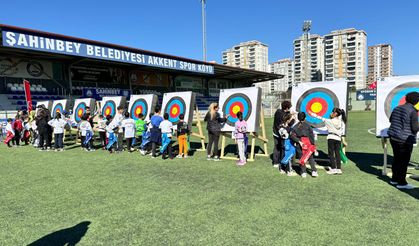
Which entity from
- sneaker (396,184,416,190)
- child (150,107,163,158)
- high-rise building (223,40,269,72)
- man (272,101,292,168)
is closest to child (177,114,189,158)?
child (150,107,163,158)

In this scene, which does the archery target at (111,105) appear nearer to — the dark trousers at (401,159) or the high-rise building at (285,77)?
the dark trousers at (401,159)

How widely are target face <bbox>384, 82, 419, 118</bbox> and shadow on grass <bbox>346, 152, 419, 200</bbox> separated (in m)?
1.28

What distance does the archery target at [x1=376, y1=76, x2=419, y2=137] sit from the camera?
21.0 feet

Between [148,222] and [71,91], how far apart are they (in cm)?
2057

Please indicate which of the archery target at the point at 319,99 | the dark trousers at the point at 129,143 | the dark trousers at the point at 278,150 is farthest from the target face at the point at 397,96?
the dark trousers at the point at 129,143

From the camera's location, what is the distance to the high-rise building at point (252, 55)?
87.9 meters

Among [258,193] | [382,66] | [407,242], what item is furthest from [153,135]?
[382,66]

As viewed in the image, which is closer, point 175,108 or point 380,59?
point 175,108

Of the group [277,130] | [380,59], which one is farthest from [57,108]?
[380,59]

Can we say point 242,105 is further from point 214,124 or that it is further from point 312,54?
point 312,54

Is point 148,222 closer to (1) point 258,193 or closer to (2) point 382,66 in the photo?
(1) point 258,193

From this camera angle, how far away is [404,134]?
501cm

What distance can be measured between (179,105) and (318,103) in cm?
477

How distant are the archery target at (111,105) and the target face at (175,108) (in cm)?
337
